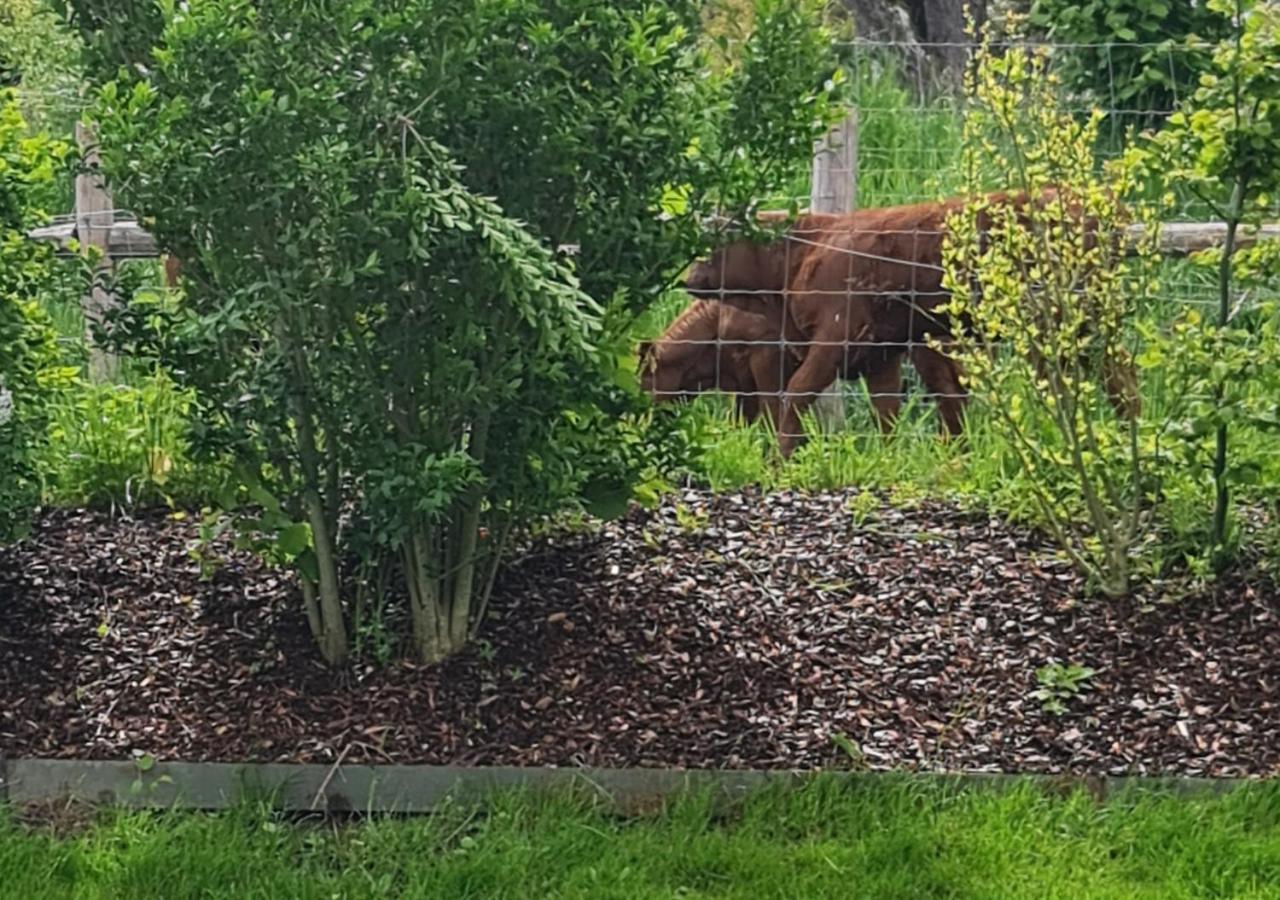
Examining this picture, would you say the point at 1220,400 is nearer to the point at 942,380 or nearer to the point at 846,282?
the point at 846,282

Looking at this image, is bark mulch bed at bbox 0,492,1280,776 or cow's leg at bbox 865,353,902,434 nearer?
bark mulch bed at bbox 0,492,1280,776

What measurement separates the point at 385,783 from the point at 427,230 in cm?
135

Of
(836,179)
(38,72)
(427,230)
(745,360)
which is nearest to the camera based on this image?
(427,230)

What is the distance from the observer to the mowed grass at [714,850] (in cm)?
345

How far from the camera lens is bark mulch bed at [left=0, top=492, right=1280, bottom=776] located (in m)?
3.89

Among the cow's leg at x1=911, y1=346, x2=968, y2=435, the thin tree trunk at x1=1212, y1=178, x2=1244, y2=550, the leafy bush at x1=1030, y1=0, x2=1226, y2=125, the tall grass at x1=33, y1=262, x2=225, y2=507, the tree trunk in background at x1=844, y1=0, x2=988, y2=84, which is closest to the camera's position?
the thin tree trunk at x1=1212, y1=178, x2=1244, y2=550

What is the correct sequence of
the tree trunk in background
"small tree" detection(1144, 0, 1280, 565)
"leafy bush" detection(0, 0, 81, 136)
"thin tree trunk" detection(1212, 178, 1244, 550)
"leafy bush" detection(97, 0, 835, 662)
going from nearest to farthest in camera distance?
"leafy bush" detection(97, 0, 835, 662)
"small tree" detection(1144, 0, 1280, 565)
"thin tree trunk" detection(1212, 178, 1244, 550)
"leafy bush" detection(0, 0, 81, 136)
the tree trunk in background

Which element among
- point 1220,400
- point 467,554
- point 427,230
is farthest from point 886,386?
point 427,230

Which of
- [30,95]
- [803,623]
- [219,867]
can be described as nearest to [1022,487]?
[803,623]

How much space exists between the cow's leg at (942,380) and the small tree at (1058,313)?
185 cm

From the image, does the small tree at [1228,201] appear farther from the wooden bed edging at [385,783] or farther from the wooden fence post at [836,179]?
the wooden fence post at [836,179]

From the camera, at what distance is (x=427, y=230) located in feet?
11.1

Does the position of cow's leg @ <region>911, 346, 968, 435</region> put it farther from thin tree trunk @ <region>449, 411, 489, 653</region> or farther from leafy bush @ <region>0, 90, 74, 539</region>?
leafy bush @ <region>0, 90, 74, 539</region>

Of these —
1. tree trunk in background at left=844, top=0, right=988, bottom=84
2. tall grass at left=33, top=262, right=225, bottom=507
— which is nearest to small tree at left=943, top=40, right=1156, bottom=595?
tall grass at left=33, top=262, right=225, bottom=507
